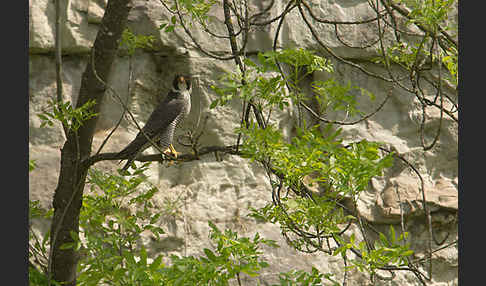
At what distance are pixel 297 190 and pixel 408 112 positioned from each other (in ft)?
6.49

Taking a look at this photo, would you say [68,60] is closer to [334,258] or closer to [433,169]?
[334,258]

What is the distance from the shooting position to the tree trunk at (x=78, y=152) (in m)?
2.39

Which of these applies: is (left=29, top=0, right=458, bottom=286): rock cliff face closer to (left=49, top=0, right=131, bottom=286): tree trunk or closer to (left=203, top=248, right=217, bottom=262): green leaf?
(left=49, top=0, right=131, bottom=286): tree trunk

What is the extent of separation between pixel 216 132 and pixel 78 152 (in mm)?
Answer: 1384

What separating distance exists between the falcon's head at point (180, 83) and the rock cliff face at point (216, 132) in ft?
0.52

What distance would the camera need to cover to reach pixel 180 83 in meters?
3.36

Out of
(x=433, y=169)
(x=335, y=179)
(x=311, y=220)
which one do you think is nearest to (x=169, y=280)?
(x=311, y=220)

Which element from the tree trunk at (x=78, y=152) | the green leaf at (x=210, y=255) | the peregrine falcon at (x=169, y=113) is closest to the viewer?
the green leaf at (x=210, y=255)

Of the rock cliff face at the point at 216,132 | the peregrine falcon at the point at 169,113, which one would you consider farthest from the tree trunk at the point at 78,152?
the rock cliff face at the point at 216,132

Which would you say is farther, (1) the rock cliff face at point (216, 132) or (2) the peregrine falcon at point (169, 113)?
(1) the rock cliff face at point (216, 132)

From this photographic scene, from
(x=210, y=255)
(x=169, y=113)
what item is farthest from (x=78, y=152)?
(x=169, y=113)

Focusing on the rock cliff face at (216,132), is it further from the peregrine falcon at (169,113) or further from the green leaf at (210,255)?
the green leaf at (210,255)

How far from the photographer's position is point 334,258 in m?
3.65

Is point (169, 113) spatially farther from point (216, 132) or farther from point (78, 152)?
point (78, 152)
